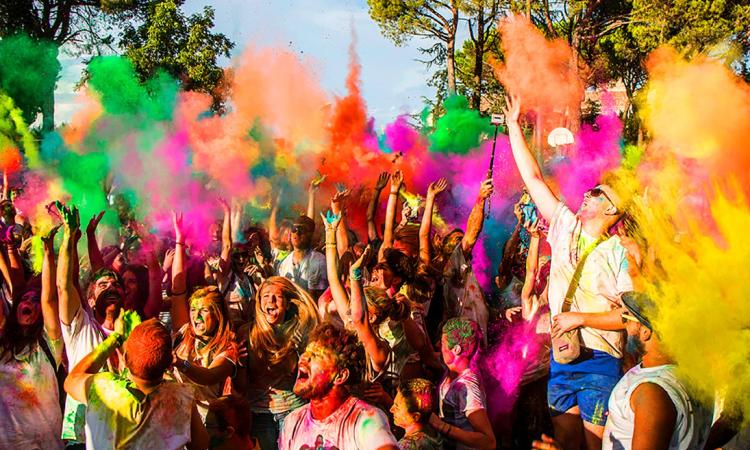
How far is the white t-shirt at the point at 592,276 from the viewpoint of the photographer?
4031 millimetres

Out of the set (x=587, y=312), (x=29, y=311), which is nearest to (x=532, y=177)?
(x=587, y=312)

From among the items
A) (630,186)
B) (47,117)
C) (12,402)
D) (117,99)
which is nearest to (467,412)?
(630,186)

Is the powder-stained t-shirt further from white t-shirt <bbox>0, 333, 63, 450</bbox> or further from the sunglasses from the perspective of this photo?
the sunglasses

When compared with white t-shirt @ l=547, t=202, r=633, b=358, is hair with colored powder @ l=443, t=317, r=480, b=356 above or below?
below

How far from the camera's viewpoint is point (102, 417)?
3.24m

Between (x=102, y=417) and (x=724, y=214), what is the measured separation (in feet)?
8.67

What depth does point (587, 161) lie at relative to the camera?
11391 millimetres

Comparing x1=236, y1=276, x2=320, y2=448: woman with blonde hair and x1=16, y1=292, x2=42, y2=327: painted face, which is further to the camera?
x1=236, y1=276, x2=320, y2=448: woman with blonde hair

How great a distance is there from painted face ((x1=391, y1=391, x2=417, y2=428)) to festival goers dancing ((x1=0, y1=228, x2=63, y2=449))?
1824mm

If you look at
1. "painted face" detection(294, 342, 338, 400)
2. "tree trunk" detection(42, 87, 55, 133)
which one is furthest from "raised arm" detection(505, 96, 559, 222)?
"tree trunk" detection(42, 87, 55, 133)

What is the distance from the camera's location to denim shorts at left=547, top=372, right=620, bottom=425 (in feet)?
13.1

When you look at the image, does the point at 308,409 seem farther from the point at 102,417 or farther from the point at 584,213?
the point at 584,213

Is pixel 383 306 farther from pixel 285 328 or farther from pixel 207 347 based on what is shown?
pixel 207 347

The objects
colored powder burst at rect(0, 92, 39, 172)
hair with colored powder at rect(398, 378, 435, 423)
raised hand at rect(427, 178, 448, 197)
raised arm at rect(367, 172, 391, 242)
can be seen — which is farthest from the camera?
colored powder burst at rect(0, 92, 39, 172)
